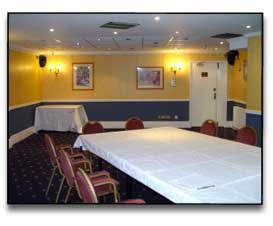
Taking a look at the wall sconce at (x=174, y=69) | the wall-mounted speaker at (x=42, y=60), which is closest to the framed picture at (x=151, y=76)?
the wall sconce at (x=174, y=69)

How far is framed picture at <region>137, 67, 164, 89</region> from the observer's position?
6.95m

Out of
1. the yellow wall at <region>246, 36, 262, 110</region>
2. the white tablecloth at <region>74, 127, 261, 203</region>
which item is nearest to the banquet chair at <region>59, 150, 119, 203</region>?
the white tablecloth at <region>74, 127, 261, 203</region>

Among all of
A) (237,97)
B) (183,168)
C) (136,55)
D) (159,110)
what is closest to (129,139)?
(183,168)

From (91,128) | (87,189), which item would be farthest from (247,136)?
(91,128)

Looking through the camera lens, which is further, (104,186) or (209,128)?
(209,128)

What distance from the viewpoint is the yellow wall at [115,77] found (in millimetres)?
6934

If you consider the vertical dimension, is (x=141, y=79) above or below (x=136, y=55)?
below

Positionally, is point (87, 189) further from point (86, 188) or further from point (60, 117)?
point (60, 117)

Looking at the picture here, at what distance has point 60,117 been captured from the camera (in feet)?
22.0

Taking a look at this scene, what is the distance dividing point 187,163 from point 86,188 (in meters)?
0.93

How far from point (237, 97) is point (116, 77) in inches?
111
